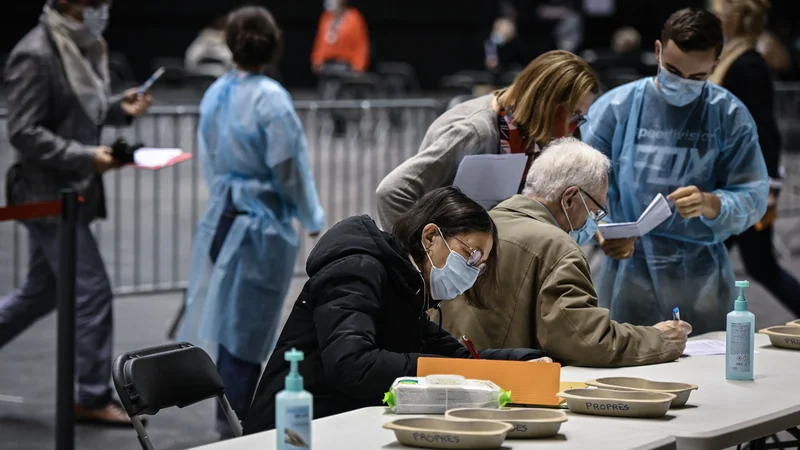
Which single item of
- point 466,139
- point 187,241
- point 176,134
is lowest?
point 187,241

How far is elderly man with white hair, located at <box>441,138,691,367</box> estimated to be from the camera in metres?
3.51

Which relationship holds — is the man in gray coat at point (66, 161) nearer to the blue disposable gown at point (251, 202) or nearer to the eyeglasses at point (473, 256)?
the blue disposable gown at point (251, 202)

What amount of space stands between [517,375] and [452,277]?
0.33 metres

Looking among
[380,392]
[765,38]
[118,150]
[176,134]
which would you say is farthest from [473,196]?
[765,38]

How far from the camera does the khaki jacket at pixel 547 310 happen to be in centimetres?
350

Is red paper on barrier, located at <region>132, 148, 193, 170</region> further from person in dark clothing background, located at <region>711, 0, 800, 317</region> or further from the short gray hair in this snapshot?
person in dark clothing background, located at <region>711, 0, 800, 317</region>

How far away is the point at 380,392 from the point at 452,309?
0.77 meters

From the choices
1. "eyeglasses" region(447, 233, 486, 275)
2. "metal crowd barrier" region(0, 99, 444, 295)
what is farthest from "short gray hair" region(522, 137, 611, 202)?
"metal crowd barrier" region(0, 99, 444, 295)

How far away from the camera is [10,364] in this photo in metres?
6.48

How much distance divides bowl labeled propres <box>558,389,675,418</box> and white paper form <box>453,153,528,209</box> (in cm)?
120

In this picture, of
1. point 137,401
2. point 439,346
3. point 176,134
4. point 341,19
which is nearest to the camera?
point 137,401

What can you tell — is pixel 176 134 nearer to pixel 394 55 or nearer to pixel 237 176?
pixel 237 176

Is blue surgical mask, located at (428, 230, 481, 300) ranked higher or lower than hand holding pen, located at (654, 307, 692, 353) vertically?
higher

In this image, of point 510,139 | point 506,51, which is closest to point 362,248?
point 510,139
